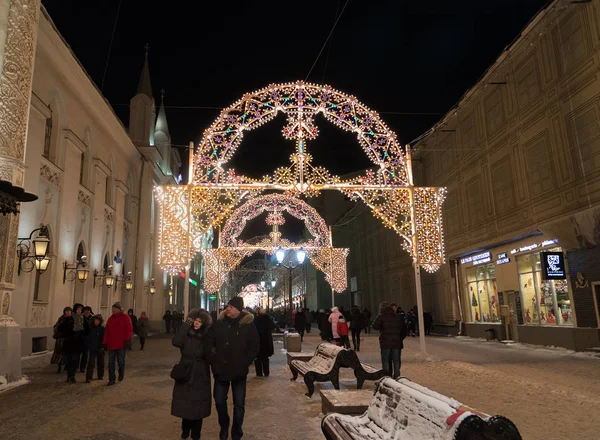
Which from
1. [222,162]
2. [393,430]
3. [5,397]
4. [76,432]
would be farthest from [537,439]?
[222,162]

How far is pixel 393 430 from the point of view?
409cm

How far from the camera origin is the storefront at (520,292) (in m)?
15.7

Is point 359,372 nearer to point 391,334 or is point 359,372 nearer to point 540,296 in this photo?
point 391,334

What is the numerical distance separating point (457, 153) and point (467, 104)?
244cm

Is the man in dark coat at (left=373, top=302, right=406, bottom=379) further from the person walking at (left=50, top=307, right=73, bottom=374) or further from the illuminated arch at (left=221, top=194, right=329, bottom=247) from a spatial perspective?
the illuminated arch at (left=221, top=194, right=329, bottom=247)

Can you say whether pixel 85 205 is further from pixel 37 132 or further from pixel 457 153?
pixel 457 153

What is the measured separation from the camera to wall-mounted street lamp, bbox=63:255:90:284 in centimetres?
1639

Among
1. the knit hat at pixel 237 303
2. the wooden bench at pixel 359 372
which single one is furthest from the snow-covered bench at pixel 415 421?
the wooden bench at pixel 359 372

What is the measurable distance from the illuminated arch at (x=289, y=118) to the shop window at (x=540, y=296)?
7.58 metres

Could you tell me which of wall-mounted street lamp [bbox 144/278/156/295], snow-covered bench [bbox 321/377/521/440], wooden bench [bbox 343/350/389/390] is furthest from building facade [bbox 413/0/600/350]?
wall-mounted street lamp [bbox 144/278/156/295]

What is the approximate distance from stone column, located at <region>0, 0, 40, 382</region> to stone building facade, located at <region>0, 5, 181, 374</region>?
0.49 m

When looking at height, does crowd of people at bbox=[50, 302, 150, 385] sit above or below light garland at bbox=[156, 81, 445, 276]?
below

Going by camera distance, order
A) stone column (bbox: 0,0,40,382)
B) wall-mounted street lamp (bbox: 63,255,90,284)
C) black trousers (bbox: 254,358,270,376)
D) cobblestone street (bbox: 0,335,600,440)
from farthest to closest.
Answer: wall-mounted street lamp (bbox: 63,255,90,284) → black trousers (bbox: 254,358,270,376) → stone column (bbox: 0,0,40,382) → cobblestone street (bbox: 0,335,600,440)

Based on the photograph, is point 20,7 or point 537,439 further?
point 20,7
